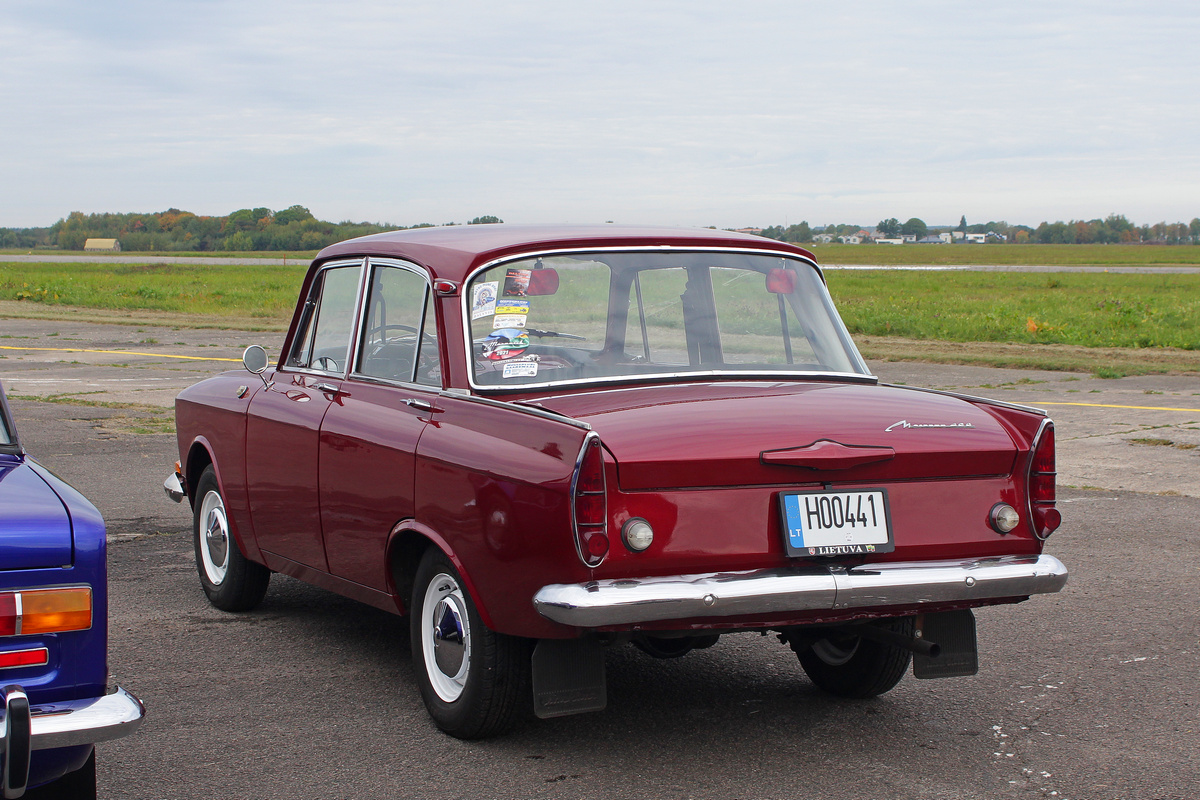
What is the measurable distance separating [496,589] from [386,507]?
0.75 m

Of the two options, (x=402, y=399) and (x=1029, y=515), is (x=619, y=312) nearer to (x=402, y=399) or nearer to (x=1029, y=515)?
(x=402, y=399)

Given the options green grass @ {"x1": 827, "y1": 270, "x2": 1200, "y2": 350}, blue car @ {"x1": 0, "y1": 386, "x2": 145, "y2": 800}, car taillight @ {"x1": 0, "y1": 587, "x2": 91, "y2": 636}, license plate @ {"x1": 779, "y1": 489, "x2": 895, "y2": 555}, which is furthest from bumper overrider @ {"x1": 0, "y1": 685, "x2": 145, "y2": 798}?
green grass @ {"x1": 827, "y1": 270, "x2": 1200, "y2": 350}

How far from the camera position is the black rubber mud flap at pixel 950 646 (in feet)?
14.0

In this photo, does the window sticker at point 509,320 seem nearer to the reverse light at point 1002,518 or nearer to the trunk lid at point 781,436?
the trunk lid at point 781,436

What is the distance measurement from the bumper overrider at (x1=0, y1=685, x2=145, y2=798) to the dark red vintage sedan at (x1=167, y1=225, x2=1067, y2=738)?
1145 millimetres

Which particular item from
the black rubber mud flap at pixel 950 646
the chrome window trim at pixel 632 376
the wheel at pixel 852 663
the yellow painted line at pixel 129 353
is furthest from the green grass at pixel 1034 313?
the black rubber mud flap at pixel 950 646

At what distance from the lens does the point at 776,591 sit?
140 inches

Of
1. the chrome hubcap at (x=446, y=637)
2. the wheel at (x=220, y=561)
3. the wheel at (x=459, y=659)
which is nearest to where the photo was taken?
the wheel at (x=459, y=659)

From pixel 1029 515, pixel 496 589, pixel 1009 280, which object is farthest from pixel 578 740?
pixel 1009 280

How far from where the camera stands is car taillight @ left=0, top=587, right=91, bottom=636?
2834 millimetres

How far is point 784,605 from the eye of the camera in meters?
→ 3.57

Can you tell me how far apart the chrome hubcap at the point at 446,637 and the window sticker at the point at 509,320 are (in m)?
0.89

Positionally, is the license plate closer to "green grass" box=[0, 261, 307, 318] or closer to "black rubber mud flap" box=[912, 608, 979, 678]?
"black rubber mud flap" box=[912, 608, 979, 678]

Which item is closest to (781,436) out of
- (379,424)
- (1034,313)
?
(379,424)
